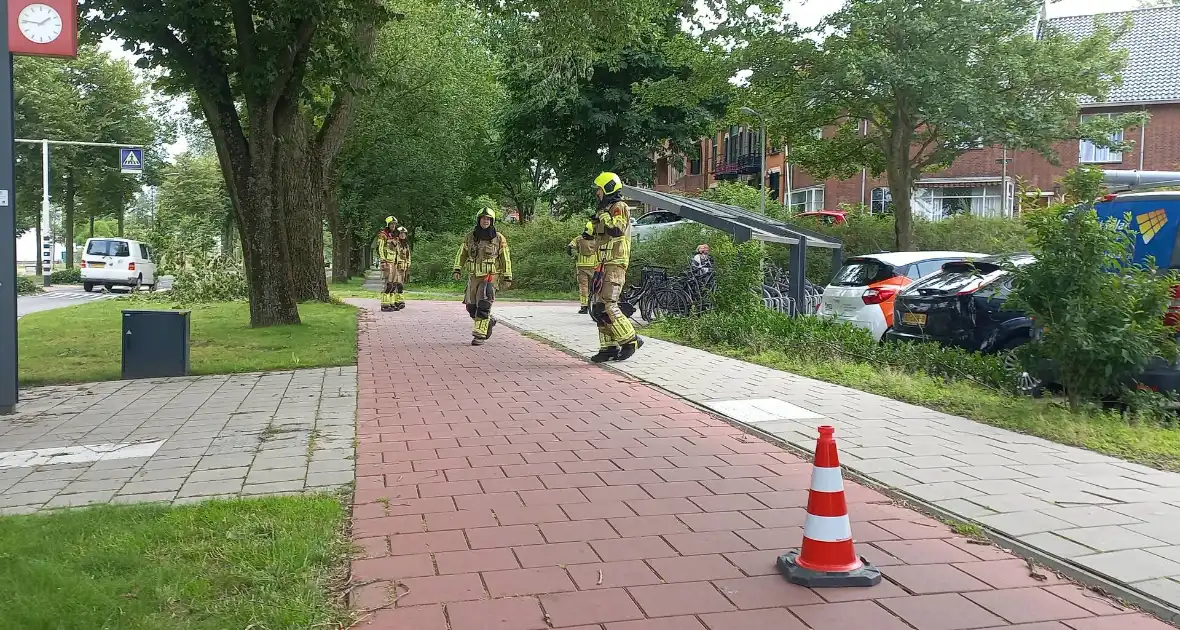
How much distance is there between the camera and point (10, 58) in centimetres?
714

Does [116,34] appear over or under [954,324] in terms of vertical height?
over

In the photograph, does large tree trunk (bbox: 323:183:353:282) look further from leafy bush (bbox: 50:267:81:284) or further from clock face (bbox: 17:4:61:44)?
clock face (bbox: 17:4:61:44)

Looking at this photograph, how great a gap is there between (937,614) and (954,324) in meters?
6.66

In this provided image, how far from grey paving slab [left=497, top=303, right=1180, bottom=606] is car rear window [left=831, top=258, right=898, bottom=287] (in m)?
3.40

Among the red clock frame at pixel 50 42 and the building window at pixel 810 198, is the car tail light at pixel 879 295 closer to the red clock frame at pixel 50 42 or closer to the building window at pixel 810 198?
the red clock frame at pixel 50 42

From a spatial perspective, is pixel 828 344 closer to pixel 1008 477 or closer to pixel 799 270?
pixel 799 270

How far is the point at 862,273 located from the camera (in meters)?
11.7

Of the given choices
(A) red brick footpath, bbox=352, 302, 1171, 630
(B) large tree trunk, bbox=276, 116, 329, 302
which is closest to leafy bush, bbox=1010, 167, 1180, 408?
(A) red brick footpath, bbox=352, 302, 1171, 630

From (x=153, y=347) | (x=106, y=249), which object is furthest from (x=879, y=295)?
(x=106, y=249)

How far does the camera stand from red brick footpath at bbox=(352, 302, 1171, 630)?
3.24m

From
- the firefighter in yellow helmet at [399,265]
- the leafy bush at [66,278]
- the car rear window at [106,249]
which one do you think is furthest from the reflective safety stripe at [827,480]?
the leafy bush at [66,278]

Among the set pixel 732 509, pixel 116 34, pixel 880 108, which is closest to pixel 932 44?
pixel 880 108

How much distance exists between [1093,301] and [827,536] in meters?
4.21

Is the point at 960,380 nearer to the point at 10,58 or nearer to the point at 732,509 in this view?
the point at 732,509
